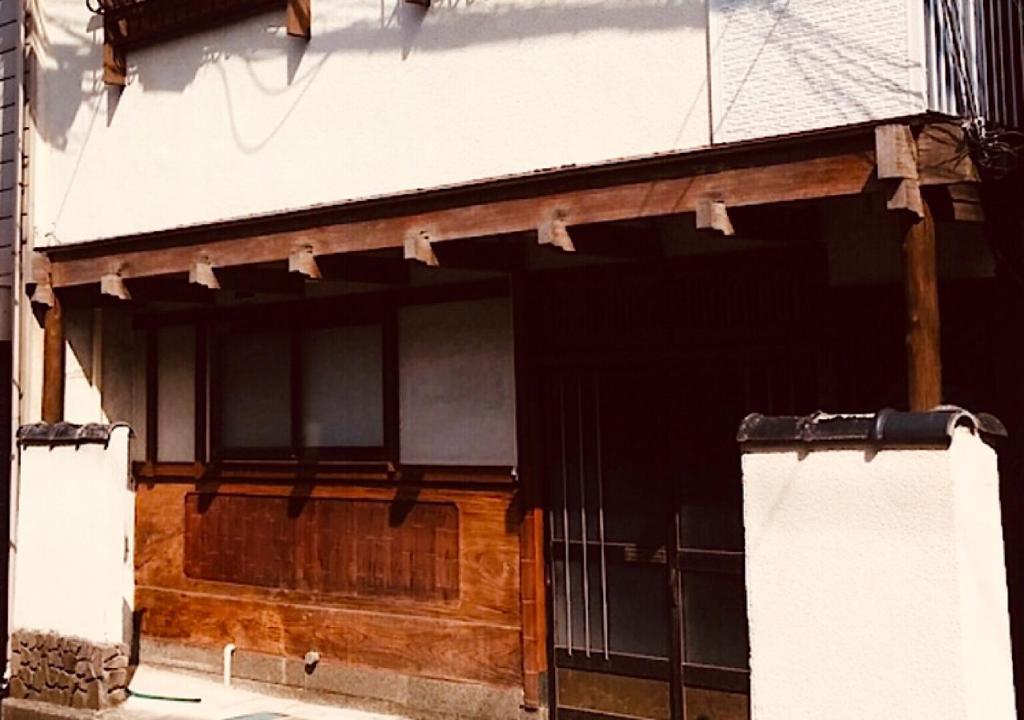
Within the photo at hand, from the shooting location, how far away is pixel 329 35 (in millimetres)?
9438

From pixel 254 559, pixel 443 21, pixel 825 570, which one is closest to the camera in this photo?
pixel 825 570

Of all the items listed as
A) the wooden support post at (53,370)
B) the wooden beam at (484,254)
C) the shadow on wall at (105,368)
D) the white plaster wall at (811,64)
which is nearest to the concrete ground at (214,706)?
the shadow on wall at (105,368)

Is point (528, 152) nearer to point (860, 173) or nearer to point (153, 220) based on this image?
point (860, 173)

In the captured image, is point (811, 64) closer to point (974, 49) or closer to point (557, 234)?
point (974, 49)

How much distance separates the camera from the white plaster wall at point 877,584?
5.95 meters

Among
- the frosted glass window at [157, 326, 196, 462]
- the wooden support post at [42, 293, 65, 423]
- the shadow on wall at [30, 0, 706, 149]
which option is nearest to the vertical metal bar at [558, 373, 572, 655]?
the shadow on wall at [30, 0, 706, 149]

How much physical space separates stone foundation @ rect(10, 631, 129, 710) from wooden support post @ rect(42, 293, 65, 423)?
185 centimetres

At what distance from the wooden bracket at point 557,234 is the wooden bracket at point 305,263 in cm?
200

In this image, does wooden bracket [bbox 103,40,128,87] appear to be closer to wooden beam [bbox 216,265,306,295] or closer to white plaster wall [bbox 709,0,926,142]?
wooden beam [bbox 216,265,306,295]

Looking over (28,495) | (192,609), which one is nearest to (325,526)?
(192,609)

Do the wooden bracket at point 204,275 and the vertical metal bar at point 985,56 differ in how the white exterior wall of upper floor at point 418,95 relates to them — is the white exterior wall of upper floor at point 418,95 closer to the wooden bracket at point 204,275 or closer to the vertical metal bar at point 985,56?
the wooden bracket at point 204,275

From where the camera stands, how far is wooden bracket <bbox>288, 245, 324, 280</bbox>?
8.98 m

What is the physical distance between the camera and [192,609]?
1138cm

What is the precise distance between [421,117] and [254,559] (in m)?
4.28
